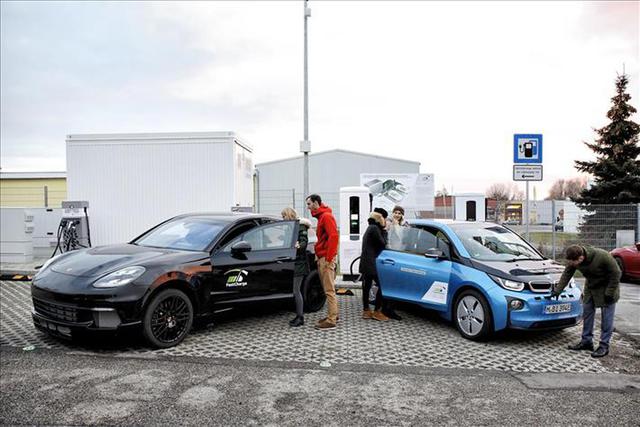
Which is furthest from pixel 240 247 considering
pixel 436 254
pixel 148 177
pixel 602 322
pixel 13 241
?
pixel 13 241

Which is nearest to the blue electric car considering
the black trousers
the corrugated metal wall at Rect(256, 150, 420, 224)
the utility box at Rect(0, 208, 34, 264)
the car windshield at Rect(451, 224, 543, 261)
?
the car windshield at Rect(451, 224, 543, 261)

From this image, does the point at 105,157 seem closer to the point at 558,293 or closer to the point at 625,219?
the point at 558,293

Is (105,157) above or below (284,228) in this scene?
above

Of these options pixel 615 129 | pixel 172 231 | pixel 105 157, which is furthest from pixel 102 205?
pixel 615 129

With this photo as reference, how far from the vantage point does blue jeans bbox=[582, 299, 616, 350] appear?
20.2 feet

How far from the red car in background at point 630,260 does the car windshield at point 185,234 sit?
9.49m

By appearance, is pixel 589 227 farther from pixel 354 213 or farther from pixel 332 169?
pixel 332 169

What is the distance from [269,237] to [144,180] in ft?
22.6

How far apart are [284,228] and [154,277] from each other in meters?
2.36

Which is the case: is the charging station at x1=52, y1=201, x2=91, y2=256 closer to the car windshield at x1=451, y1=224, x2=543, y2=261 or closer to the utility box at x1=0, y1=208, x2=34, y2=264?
the utility box at x1=0, y1=208, x2=34, y2=264

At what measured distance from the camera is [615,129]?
63.8ft

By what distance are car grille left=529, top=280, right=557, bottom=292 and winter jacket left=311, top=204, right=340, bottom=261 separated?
2503 mm

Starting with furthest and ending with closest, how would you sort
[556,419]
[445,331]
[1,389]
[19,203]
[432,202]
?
[19,203] < [432,202] < [445,331] < [1,389] < [556,419]

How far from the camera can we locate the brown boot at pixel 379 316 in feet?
24.9
